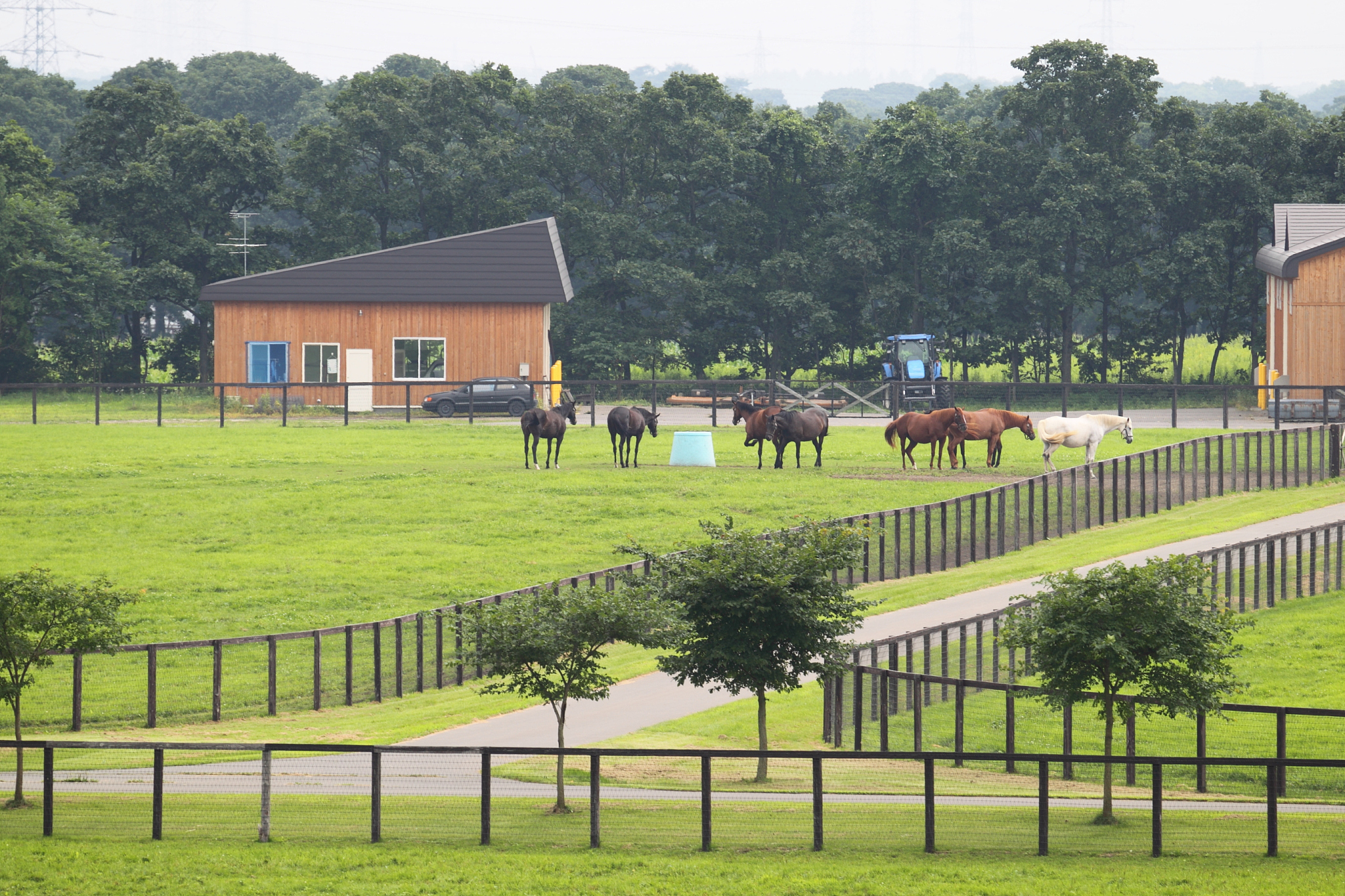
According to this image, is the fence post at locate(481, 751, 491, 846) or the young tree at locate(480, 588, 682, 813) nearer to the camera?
the fence post at locate(481, 751, 491, 846)

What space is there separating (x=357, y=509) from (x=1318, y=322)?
34.7m

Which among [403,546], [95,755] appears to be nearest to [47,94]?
[403,546]

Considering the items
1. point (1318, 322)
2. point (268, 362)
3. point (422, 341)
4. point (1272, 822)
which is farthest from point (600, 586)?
point (268, 362)

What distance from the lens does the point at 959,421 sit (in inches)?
1587

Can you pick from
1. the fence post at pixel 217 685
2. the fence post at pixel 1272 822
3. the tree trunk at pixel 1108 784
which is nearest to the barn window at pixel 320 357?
the fence post at pixel 217 685

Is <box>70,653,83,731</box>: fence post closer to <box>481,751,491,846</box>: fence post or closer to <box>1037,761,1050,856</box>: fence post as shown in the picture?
<box>481,751,491,846</box>: fence post

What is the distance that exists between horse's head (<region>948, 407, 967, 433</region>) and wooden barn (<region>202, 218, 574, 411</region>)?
2313 centimetres

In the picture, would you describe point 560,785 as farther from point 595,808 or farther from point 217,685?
point 217,685

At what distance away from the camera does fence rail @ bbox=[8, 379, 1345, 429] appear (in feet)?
168

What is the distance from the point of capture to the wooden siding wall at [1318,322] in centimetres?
5291

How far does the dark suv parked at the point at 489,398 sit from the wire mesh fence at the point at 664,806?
125 feet

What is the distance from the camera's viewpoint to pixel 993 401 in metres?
58.5

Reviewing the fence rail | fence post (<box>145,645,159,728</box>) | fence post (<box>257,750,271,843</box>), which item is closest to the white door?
the fence rail

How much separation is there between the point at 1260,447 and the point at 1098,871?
26.5m
